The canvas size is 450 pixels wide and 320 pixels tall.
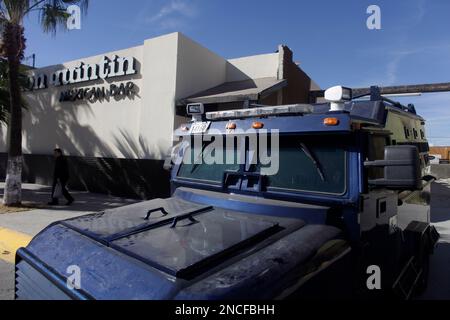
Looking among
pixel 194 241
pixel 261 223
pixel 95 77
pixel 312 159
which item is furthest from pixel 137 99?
pixel 194 241

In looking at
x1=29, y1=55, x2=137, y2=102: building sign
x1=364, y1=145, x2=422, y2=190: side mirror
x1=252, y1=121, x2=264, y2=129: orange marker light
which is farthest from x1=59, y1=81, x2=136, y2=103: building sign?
x1=364, y1=145, x2=422, y2=190: side mirror

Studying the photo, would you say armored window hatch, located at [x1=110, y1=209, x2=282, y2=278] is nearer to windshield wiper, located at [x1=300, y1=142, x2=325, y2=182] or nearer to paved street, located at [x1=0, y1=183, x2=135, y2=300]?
windshield wiper, located at [x1=300, y1=142, x2=325, y2=182]

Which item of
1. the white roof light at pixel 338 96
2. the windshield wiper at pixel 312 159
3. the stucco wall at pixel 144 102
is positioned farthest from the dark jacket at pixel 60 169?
the white roof light at pixel 338 96

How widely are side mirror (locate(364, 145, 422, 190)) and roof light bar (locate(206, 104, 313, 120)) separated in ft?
2.35

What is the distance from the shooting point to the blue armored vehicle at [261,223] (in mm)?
1800

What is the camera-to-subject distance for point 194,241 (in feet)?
6.84

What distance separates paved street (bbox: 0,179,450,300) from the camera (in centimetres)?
452

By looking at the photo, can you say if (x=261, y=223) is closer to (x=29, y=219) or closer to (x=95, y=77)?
(x=29, y=219)

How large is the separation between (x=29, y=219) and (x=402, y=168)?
8.17 metres

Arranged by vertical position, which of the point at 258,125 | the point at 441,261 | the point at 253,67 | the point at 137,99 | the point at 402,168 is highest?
the point at 253,67

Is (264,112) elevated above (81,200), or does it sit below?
above

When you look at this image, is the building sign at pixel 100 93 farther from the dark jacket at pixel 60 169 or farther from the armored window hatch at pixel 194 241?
the armored window hatch at pixel 194 241
